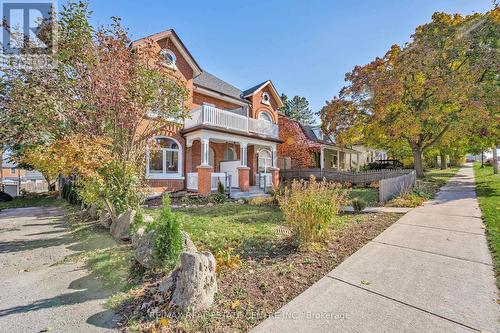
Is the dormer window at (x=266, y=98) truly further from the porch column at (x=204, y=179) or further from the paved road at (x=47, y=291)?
the paved road at (x=47, y=291)

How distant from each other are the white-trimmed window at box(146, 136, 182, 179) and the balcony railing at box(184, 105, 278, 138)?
145cm

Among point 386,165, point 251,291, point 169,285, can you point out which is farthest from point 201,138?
point 386,165

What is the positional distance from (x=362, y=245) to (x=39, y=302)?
5.70 meters

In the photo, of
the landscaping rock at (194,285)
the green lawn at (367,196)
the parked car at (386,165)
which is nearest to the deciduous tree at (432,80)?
the green lawn at (367,196)

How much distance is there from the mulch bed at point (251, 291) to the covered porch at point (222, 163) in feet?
27.7

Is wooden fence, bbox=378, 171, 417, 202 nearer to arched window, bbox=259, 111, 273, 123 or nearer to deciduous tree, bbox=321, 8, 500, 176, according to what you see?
deciduous tree, bbox=321, 8, 500, 176

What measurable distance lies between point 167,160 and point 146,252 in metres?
10.6

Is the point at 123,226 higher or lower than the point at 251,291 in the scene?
higher

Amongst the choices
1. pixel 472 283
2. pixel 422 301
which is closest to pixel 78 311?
pixel 422 301

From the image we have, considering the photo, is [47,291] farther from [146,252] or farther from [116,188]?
[116,188]

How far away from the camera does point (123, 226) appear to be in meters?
6.25

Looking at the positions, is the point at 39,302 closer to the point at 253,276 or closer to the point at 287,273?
the point at 253,276

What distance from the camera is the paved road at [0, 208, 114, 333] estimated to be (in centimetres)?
290

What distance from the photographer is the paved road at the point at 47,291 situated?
290 cm
